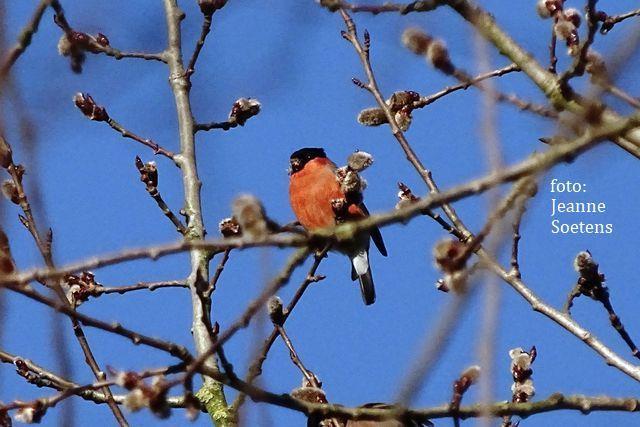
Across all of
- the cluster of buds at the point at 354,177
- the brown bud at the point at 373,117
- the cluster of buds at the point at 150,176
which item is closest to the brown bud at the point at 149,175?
the cluster of buds at the point at 150,176

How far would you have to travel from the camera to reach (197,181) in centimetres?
391

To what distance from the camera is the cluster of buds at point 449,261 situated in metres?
1.58

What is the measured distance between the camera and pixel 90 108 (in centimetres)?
404

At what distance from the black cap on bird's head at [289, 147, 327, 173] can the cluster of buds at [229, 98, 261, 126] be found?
149 cm

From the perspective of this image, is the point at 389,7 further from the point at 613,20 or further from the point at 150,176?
the point at 150,176

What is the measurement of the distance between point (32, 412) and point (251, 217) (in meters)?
0.77

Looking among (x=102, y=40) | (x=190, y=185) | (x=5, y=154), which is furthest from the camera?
(x=102, y=40)

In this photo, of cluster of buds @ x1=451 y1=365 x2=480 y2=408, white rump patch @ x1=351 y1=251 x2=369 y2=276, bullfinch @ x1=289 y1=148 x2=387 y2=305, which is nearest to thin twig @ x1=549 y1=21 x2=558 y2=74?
cluster of buds @ x1=451 y1=365 x2=480 y2=408

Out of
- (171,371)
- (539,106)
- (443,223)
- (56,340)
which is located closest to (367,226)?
(56,340)

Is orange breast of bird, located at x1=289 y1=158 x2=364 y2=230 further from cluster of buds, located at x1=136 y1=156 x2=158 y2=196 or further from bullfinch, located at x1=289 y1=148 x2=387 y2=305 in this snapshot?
cluster of buds, located at x1=136 y1=156 x2=158 y2=196

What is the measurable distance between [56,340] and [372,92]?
2.29 metres

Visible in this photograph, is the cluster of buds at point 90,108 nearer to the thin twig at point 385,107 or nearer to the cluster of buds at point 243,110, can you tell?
the cluster of buds at point 243,110

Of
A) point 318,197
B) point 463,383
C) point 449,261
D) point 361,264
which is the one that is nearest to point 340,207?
point 463,383

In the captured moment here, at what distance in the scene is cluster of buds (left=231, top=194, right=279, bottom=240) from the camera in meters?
1.59
